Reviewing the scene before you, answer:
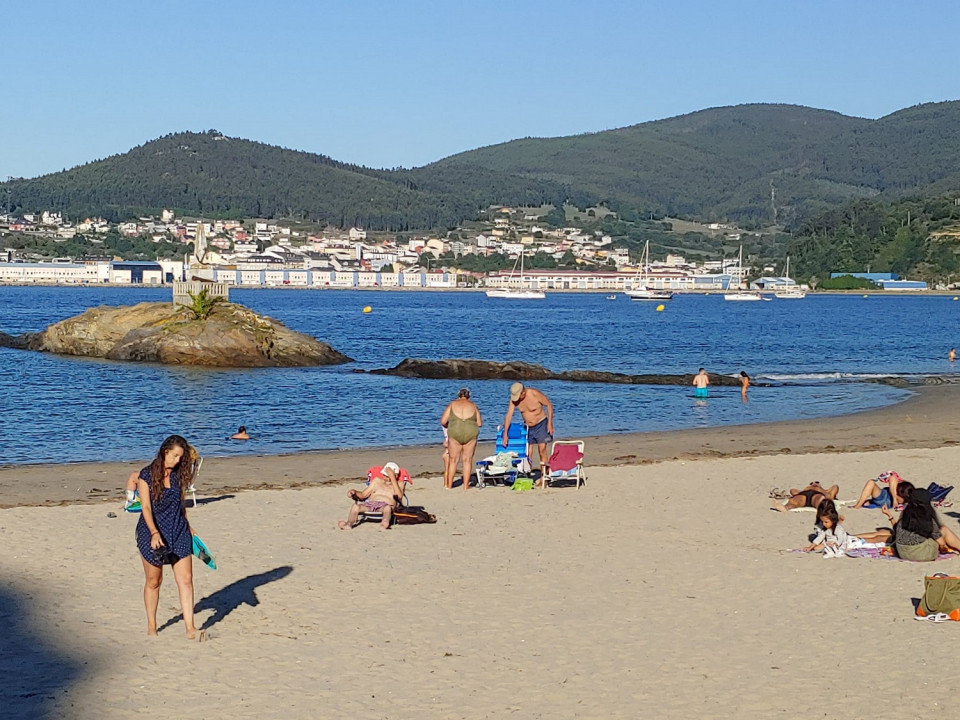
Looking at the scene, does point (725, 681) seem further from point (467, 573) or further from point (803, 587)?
point (467, 573)

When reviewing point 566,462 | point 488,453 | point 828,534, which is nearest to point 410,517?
point 566,462

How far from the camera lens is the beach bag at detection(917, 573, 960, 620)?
8.62m

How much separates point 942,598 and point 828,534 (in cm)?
227

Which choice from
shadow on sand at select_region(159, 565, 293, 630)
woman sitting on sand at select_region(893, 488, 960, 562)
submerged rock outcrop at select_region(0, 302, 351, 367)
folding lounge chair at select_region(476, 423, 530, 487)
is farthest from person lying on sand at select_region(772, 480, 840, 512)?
submerged rock outcrop at select_region(0, 302, 351, 367)

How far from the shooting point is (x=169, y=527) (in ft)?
Answer: 25.5

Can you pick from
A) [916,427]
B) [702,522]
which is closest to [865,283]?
[916,427]

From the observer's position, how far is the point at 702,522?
12.5 metres

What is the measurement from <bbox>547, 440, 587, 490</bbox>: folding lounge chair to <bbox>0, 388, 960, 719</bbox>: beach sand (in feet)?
0.75

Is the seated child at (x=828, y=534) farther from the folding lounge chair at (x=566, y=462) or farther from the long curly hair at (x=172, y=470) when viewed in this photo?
the long curly hair at (x=172, y=470)

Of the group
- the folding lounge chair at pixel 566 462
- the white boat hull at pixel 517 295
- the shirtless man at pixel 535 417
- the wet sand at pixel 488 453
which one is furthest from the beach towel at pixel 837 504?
the white boat hull at pixel 517 295

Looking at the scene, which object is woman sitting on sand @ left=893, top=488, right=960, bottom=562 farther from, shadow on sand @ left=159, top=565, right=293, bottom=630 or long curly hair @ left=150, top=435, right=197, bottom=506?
long curly hair @ left=150, top=435, right=197, bottom=506

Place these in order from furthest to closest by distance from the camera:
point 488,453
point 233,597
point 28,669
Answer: point 488,453, point 233,597, point 28,669

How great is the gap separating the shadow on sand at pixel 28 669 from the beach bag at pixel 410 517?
159 inches

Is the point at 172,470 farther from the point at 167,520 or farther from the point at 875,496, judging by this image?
the point at 875,496
